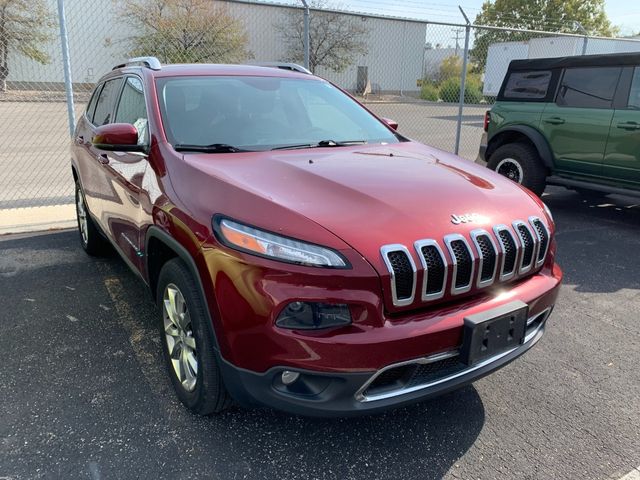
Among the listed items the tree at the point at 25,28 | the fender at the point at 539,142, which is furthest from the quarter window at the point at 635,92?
the tree at the point at 25,28

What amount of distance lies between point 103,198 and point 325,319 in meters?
2.45

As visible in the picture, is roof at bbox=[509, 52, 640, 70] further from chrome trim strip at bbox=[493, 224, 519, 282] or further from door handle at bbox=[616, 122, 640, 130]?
chrome trim strip at bbox=[493, 224, 519, 282]

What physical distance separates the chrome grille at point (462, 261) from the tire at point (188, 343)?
0.84 metres

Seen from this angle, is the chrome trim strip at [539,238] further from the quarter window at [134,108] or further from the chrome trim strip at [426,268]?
the quarter window at [134,108]

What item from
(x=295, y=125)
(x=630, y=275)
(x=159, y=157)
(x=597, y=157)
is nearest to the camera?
(x=159, y=157)

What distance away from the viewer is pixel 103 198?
3.76 meters

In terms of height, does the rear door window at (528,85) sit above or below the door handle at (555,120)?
above

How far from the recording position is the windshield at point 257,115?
9.95ft

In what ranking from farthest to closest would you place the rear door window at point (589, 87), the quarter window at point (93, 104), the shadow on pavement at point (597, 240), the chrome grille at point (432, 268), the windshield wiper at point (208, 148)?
the rear door window at point (589, 87) < the quarter window at point (93, 104) < the shadow on pavement at point (597, 240) < the windshield wiper at point (208, 148) < the chrome grille at point (432, 268)

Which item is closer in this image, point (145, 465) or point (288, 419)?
point (145, 465)

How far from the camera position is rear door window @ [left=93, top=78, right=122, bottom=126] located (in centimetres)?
398

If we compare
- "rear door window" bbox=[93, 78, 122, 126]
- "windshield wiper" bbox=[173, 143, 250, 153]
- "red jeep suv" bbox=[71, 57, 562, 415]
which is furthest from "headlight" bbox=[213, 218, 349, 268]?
"rear door window" bbox=[93, 78, 122, 126]

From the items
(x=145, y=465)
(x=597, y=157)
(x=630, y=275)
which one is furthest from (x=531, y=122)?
(x=145, y=465)

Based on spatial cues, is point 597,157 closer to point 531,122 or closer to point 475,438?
point 531,122
